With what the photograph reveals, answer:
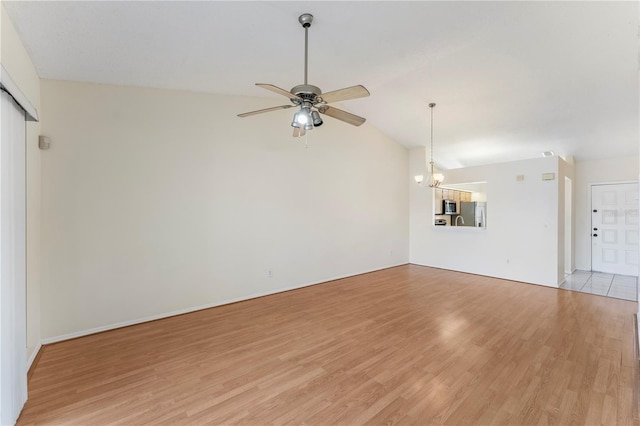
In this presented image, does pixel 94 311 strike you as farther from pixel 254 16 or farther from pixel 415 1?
pixel 415 1

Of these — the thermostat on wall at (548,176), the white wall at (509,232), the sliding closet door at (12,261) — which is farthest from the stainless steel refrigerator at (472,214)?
the sliding closet door at (12,261)

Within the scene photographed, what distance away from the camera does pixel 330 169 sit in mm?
5574

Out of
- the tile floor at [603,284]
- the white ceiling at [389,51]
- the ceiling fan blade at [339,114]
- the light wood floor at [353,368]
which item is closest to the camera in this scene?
the light wood floor at [353,368]

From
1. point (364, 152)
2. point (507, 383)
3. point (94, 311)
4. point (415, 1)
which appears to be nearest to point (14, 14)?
point (94, 311)

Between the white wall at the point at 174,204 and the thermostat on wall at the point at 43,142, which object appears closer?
the thermostat on wall at the point at 43,142

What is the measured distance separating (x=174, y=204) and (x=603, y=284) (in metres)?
7.70

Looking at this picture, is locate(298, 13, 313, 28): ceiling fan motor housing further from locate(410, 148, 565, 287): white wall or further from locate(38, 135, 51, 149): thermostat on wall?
locate(410, 148, 565, 287): white wall

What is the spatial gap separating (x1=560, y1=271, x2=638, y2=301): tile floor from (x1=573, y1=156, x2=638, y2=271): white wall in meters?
0.47

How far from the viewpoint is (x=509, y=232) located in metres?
5.66

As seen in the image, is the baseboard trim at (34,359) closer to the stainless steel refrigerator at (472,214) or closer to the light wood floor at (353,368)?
the light wood floor at (353,368)

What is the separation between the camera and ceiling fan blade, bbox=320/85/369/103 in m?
2.22

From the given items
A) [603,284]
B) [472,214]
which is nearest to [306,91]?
[472,214]

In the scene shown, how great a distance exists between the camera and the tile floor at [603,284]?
4.66 metres

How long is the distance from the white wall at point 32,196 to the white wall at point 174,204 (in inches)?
4.7
